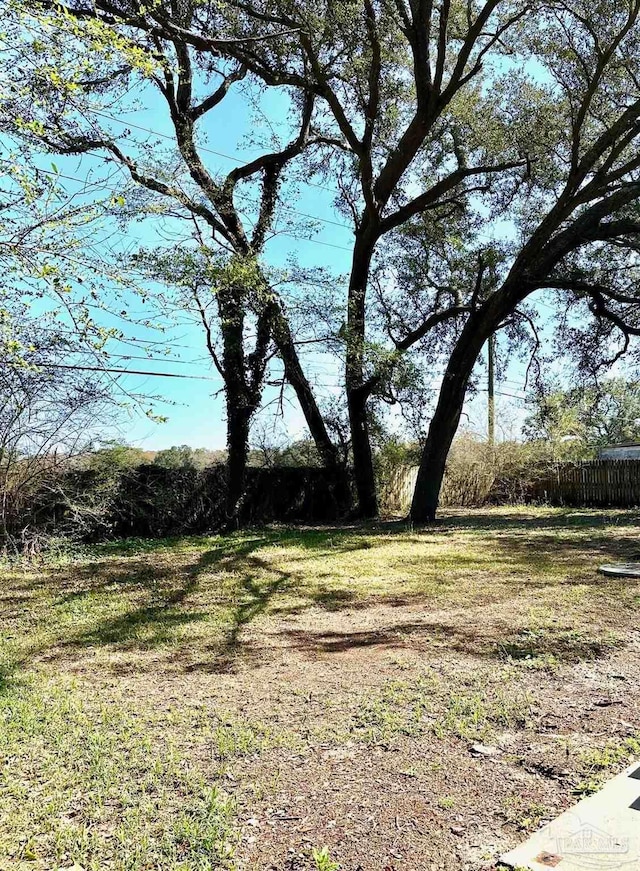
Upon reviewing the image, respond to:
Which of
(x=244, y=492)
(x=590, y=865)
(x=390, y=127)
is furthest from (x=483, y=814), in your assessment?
(x=390, y=127)

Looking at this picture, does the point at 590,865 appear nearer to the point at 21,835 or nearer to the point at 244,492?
the point at 21,835

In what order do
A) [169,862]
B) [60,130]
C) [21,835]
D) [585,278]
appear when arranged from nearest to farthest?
[169,862]
[21,835]
[60,130]
[585,278]

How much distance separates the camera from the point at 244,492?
1143 cm

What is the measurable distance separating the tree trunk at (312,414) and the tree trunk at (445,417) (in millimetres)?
1850

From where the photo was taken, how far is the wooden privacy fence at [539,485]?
49.4 feet

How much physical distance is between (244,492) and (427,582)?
594 centimetres

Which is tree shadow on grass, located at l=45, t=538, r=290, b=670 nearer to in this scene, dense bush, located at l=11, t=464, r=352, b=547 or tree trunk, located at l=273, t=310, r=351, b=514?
dense bush, located at l=11, t=464, r=352, b=547

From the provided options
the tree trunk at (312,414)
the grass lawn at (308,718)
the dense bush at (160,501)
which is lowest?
the grass lawn at (308,718)

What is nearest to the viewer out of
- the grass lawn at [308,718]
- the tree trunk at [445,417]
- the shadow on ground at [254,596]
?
the grass lawn at [308,718]

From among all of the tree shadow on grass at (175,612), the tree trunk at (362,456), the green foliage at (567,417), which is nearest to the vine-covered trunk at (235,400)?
the tree trunk at (362,456)

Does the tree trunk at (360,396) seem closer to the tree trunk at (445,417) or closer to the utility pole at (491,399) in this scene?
the tree trunk at (445,417)

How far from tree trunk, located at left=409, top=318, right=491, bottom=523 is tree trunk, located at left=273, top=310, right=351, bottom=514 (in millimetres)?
1850

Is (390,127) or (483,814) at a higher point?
(390,127)

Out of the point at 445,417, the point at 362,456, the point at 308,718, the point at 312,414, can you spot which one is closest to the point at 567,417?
the point at 445,417
